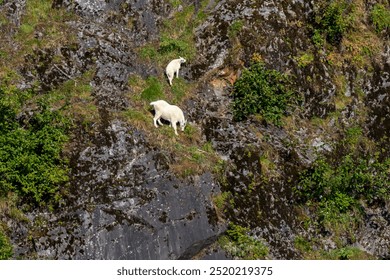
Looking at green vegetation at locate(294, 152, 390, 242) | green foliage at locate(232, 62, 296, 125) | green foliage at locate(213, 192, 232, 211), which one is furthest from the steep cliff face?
green foliage at locate(232, 62, 296, 125)

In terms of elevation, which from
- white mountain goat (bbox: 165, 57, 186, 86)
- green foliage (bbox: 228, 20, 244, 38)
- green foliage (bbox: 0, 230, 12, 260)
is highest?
green foliage (bbox: 228, 20, 244, 38)

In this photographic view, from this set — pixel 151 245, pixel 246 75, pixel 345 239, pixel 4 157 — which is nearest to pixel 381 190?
pixel 345 239

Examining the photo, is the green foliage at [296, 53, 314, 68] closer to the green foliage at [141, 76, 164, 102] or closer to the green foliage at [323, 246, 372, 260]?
the green foliage at [141, 76, 164, 102]

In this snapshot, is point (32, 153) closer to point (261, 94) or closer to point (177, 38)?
point (177, 38)

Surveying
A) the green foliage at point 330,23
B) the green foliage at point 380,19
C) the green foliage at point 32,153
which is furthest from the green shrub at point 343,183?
the green foliage at point 32,153

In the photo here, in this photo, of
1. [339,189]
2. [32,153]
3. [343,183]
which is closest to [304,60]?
[343,183]
